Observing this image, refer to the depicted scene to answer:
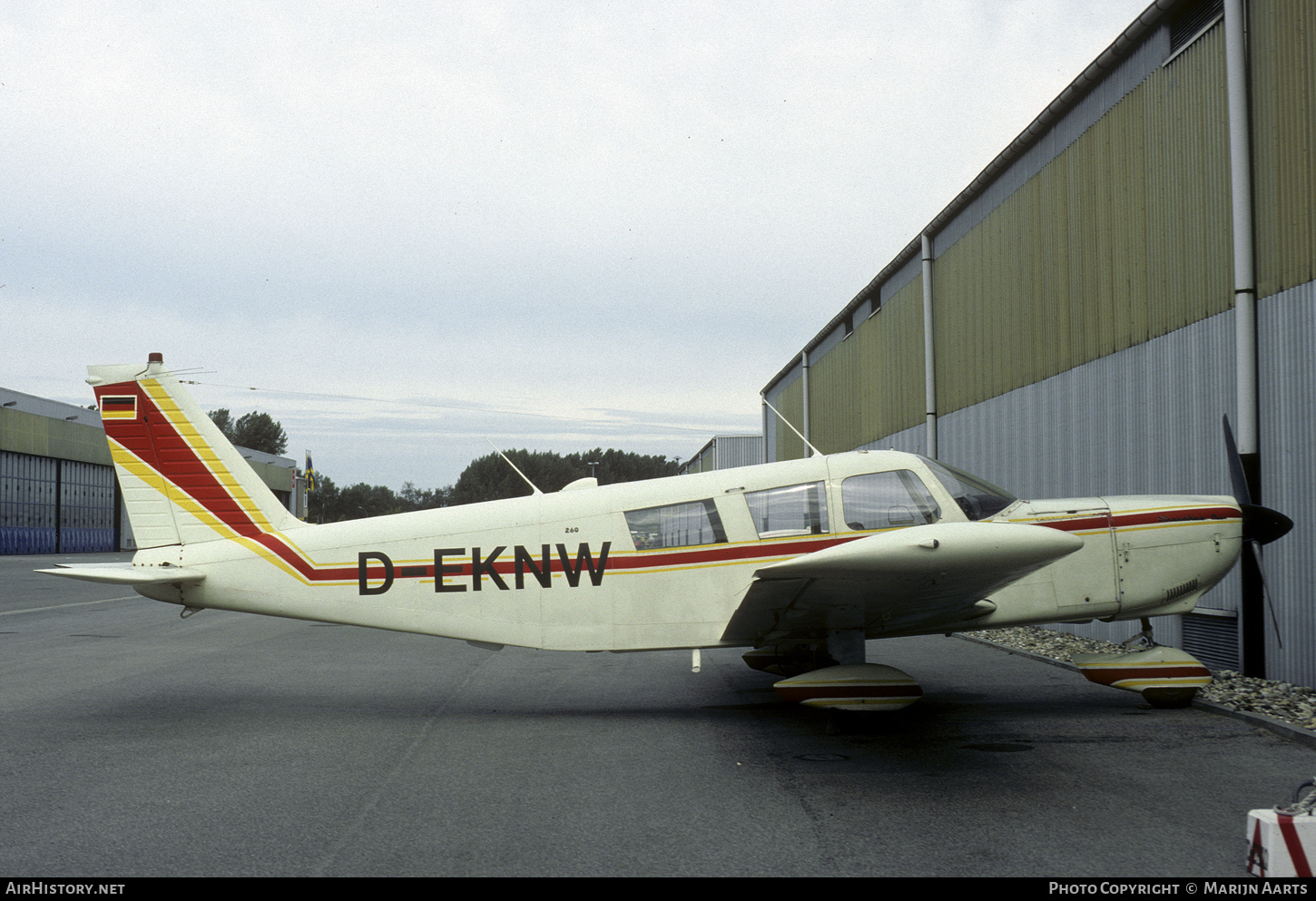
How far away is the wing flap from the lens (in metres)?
5.04

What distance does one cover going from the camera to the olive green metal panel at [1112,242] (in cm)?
881

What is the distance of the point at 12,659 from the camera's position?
10.2 meters

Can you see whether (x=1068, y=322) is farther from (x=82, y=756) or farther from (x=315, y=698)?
(x=82, y=756)

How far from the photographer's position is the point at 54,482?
51438mm

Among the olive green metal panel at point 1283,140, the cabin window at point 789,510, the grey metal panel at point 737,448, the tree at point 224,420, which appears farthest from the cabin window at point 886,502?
the tree at point 224,420

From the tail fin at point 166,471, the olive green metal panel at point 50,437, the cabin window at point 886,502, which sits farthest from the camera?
the olive green metal panel at point 50,437

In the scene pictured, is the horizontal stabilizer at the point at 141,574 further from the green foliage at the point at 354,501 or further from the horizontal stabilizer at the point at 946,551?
the green foliage at the point at 354,501

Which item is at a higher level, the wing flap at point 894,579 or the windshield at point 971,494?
the windshield at point 971,494

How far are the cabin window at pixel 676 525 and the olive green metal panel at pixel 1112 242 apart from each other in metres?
5.52

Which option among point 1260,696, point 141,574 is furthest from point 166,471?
point 1260,696

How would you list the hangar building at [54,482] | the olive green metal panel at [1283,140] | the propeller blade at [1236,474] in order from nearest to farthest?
the propeller blade at [1236,474] < the olive green metal panel at [1283,140] < the hangar building at [54,482]

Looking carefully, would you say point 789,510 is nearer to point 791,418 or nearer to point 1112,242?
point 1112,242

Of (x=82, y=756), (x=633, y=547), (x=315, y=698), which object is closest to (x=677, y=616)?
(x=633, y=547)

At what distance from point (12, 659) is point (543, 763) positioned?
8.10 metres
